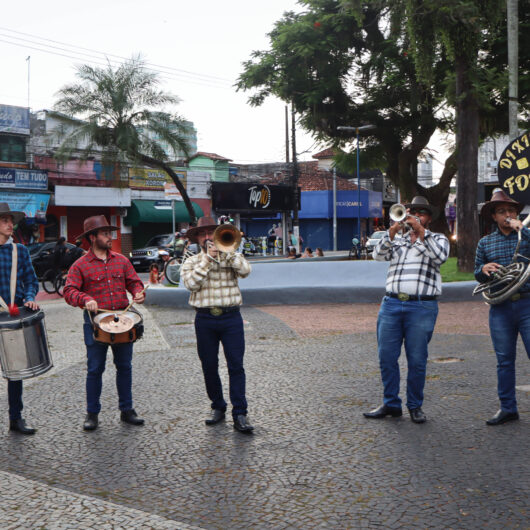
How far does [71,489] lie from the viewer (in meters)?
4.19

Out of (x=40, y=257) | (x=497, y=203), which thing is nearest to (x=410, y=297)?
(x=497, y=203)

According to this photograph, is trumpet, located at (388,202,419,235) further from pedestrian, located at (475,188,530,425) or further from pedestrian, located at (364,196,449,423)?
pedestrian, located at (475,188,530,425)

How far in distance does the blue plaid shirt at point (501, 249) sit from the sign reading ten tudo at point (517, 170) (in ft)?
1.65

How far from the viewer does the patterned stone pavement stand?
376cm

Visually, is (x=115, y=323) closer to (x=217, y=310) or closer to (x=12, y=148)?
(x=217, y=310)

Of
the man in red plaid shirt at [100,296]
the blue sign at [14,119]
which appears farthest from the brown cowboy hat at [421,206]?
the blue sign at [14,119]

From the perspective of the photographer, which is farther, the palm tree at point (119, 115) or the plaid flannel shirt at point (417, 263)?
the palm tree at point (119, 115)

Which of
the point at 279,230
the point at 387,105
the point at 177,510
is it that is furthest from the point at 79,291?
the point at 279,230

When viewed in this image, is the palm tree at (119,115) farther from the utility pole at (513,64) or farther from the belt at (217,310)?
the belt at (217,310)

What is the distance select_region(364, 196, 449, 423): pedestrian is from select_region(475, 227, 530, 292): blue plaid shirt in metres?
0.36

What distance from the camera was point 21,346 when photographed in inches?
209

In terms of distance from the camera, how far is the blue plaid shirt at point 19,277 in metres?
5.58

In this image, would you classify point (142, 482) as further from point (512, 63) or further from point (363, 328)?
point (512, 63)

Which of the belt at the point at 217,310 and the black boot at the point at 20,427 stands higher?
the belt at the point at 217,310
